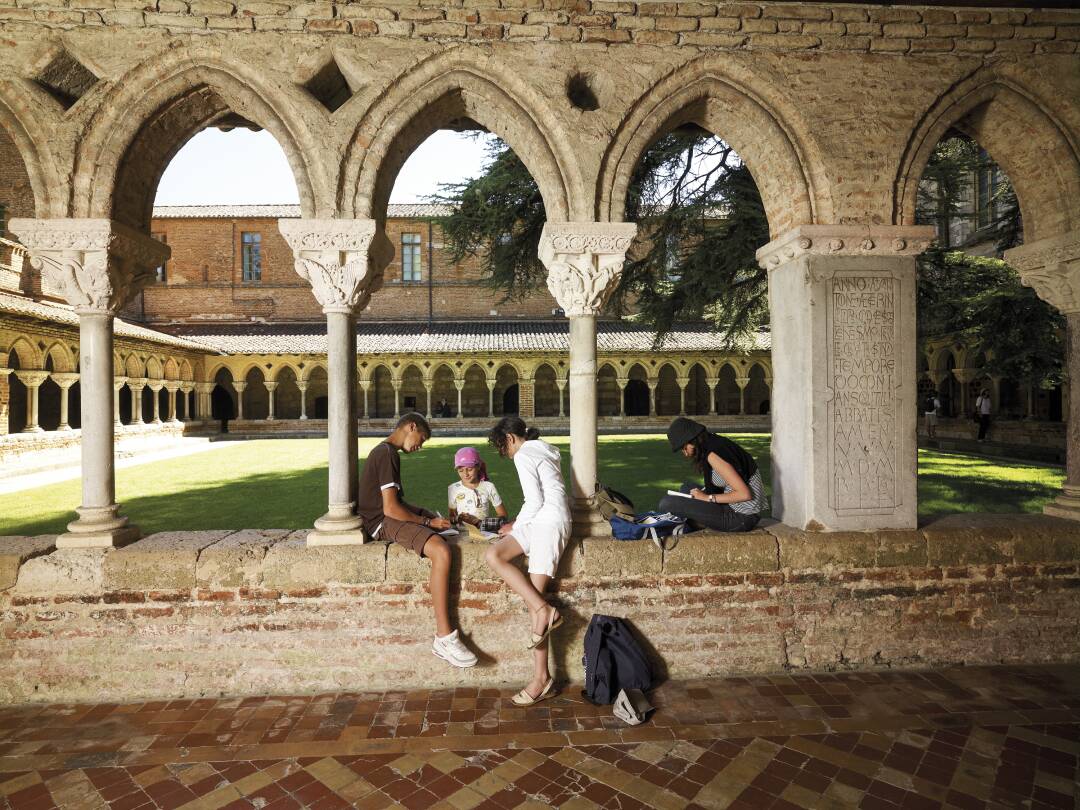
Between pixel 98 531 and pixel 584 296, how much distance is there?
126 inches

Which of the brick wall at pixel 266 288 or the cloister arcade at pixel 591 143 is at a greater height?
the brick wall at pixel 266 288

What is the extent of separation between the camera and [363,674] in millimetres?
3326

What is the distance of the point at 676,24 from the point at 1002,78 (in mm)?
2105

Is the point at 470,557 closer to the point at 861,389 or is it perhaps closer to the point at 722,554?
the point at 722,554

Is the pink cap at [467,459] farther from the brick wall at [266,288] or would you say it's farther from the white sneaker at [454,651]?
the brick wall at [266,288]

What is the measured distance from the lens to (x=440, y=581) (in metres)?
3.22

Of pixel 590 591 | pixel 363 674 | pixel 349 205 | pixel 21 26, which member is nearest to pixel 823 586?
pixel 590 591

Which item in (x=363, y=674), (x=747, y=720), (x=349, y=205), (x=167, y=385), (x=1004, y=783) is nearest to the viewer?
(x=1004, y=783)

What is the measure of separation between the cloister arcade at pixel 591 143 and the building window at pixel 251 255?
89.6ft

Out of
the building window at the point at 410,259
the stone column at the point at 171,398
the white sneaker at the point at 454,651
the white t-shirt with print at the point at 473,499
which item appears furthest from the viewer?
the building window at the point at 410,259

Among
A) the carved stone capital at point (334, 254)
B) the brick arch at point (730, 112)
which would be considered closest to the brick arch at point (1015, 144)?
the brick arch at point (730, 112)

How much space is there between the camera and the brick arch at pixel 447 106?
3549 millimetres

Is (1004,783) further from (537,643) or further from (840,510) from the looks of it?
(537,643)

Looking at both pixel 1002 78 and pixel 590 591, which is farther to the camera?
pixel 1002 78
